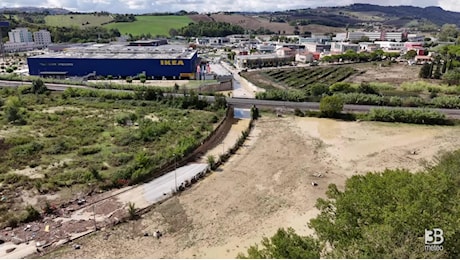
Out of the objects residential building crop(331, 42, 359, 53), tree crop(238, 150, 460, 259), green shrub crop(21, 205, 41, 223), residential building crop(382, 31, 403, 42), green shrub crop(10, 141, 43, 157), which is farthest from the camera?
residential building crop(382, 31, 403, 42)

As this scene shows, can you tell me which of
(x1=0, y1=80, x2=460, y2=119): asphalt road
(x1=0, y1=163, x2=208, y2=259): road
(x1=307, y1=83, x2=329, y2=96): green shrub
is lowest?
(x1=0, y1=163, x2=208, y2=259): road

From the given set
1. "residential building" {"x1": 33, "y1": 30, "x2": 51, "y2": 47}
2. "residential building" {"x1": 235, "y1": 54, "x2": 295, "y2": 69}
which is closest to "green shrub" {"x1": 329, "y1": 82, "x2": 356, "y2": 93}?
"residential building" {"x1": 235, "y1": 54, "x2": 295, "y2": 69}

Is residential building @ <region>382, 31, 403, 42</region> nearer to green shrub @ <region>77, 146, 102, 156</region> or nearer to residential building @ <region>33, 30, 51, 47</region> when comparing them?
residential building @ <region>33, 30, 51, 47</region>

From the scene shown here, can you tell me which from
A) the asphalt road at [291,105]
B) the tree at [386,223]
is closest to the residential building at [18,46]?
the asphalt road at [291,105]

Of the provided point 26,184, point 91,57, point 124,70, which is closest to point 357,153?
point 26,184

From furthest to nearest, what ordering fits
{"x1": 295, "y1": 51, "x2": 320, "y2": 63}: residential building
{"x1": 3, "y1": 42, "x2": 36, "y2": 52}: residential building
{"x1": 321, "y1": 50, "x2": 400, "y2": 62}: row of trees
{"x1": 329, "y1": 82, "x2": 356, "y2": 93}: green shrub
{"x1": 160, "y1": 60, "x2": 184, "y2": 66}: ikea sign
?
{"x1": 3, "y1": 42, "x2": 36, "y2": 52}: residential building < {"x1": 295, "y1": 51, "x2": 320, "y2": 63}: residential building < {"x1": 321, "y1": 50, "x2": 400, "y2": 62}: row of trees < {"x1": 160, "y1": 60, "x2": 184, "y2": 66}: ikea sign < {"x1": 329, "y1": 82, "x2": 356, "y2": 93}: green shrub
